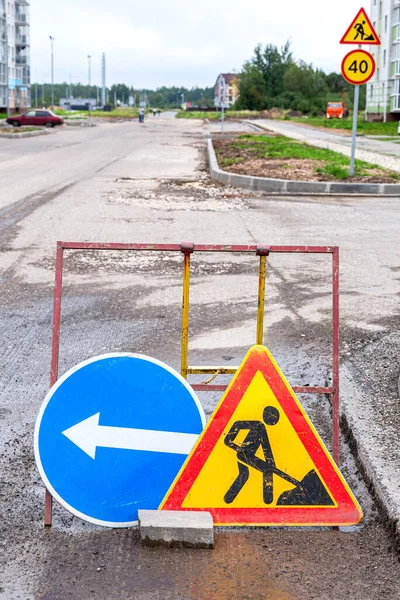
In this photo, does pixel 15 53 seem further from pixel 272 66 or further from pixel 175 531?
pixel 175 531

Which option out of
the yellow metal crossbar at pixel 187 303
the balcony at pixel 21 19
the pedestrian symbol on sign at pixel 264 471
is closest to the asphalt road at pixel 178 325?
the pedestrian symbol on sign at pixel 264 471

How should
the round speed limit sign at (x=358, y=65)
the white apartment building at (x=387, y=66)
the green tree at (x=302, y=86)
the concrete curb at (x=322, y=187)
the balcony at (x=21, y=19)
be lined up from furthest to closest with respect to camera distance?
the green tree at (x=302, y=86) → the balcony at (x=21, y=19) → the white apartment building at (x=387, y=66) → the concrete curb at (x=322, y=187) → the round speed limit sign at (x=358, y=65)

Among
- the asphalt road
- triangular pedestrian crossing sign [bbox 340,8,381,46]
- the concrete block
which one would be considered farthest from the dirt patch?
the concrete block

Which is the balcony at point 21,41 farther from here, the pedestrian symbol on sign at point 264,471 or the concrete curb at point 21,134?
the pedestrian symbol on sign at point 264,471

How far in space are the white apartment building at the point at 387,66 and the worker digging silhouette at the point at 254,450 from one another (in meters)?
75.2

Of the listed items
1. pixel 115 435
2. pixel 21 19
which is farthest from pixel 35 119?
pixel 115 435

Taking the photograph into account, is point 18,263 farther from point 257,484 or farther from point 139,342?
point 257,484

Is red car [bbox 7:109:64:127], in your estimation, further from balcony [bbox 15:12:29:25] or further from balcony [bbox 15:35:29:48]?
balcony [bbox 15:12:29:25]

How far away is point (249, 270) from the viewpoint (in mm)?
8984

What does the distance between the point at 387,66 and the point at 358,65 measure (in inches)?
2698

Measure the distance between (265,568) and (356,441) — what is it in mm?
1140

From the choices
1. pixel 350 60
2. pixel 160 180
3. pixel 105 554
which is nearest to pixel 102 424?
pixel 105 554

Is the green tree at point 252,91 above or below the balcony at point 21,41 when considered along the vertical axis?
below

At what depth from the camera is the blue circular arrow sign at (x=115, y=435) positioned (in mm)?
3473
